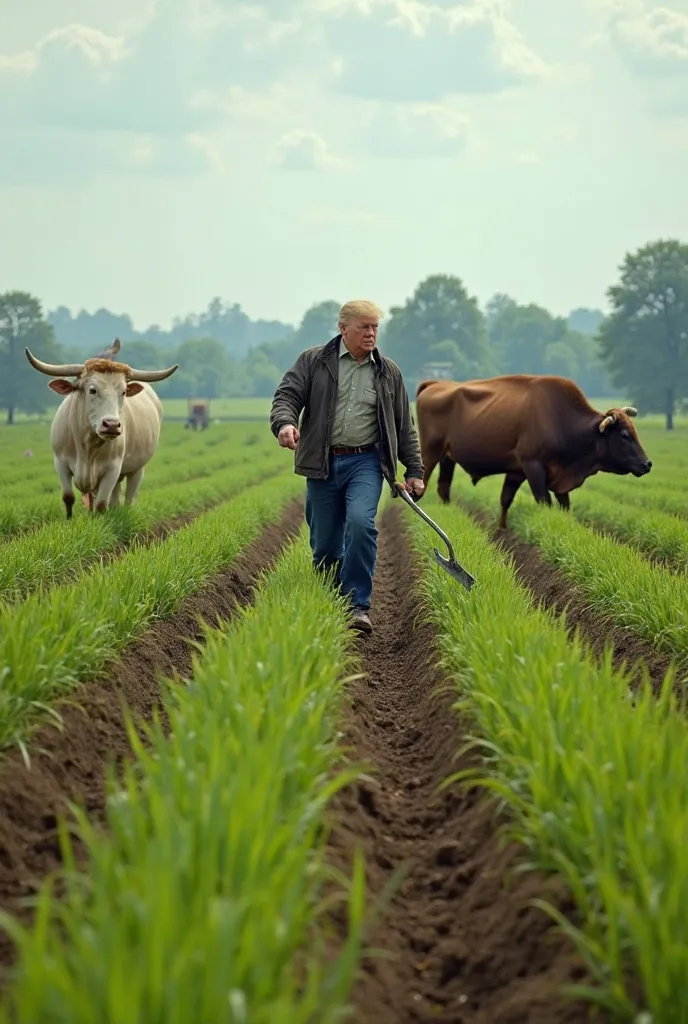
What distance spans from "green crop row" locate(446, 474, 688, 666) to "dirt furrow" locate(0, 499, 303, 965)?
106 inches

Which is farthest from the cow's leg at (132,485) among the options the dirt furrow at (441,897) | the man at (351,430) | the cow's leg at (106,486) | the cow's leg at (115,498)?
the dirt furrow at (441,897)

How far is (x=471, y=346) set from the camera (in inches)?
4205

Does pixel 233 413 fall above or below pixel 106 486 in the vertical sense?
below

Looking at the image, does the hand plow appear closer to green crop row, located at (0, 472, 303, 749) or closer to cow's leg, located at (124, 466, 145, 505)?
green crop row, located at (0, 472, 303, 749)

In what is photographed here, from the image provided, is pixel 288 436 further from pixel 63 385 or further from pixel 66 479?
pixel 66 479

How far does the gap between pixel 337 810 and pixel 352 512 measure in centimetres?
341

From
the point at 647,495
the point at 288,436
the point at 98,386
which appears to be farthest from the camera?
the point at 647,495

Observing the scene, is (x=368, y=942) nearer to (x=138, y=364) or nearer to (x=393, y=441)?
(x=393, y=441)

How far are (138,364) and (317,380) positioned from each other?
10408 cm

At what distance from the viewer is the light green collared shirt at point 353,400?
7.19m

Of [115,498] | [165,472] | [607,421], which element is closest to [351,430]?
[115,498]

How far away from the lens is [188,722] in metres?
3.75

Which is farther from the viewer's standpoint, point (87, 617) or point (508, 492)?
point (508, 492)

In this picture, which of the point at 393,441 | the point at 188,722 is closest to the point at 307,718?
the point at 188,722
